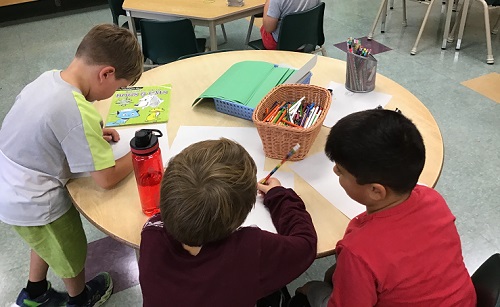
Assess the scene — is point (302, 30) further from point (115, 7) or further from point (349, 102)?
point (115, 7)

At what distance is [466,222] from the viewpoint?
213 centimetres

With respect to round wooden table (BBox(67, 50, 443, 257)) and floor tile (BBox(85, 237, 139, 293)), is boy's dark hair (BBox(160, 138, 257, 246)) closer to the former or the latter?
round wooden table (BBox(67, 50, 443, 257))

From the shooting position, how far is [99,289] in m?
1.77

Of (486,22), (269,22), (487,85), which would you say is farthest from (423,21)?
(269,22)

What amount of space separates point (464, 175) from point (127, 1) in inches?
97.2

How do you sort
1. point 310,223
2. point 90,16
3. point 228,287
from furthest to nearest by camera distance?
point 90,16, point 310,223, point 228,287

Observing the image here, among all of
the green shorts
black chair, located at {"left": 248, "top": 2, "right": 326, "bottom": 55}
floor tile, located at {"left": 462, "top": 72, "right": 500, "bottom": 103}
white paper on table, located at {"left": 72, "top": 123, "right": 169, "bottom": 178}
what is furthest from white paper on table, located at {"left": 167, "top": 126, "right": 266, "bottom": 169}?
floor tile, located at {"left": 462, "top": 72, "right": 500, "bottom": 103}

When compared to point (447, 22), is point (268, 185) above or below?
above

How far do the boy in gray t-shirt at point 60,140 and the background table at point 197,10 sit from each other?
1.61 m

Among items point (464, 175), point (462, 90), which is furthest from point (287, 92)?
point (462, 90)

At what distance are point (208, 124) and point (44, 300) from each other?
0.97 m

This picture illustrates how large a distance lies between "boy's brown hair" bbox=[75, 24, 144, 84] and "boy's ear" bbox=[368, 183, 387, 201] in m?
0.79

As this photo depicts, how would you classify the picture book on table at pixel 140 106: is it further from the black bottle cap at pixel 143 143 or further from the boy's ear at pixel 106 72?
the black bottle cap at pixel 143 143

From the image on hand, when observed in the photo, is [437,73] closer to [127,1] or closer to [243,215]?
[127,1]
